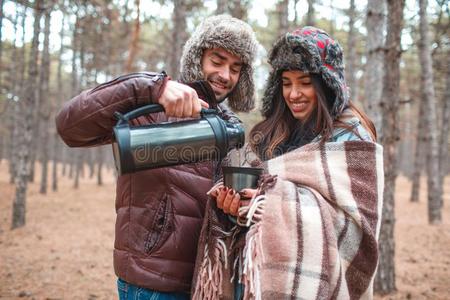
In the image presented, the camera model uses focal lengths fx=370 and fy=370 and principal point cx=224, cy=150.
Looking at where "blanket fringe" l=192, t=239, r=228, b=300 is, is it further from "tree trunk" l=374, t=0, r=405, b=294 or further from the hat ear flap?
"tree trunk" l=374, t=0, r=405, b=294

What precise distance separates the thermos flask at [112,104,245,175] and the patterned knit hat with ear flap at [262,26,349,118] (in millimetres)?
475

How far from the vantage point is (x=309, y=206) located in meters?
1.50

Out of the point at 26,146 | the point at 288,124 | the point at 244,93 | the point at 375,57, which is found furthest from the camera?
the point at 26,146

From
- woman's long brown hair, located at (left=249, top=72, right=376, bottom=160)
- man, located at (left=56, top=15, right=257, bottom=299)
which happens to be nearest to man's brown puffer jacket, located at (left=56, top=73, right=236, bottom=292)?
man, located at (left=56, top=15, right=257, bottom=299)

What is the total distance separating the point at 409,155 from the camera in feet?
119

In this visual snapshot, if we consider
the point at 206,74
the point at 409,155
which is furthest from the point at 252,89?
the point at 409,155

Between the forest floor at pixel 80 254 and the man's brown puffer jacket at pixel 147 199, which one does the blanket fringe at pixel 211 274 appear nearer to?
the man's brown puffer jacket at pixel 147 199

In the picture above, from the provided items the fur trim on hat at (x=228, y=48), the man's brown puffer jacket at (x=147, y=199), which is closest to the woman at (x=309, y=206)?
the man's brown puffer jacket at (x=147, y=199)

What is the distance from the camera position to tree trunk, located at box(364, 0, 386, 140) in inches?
174

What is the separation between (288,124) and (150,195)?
84 centimetres

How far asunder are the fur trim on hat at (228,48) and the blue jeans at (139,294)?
110 cm

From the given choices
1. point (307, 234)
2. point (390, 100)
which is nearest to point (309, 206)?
point (307, 234)

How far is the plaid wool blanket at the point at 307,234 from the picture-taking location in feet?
4.79

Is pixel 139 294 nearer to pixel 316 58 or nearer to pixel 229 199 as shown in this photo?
pixel 229 199
